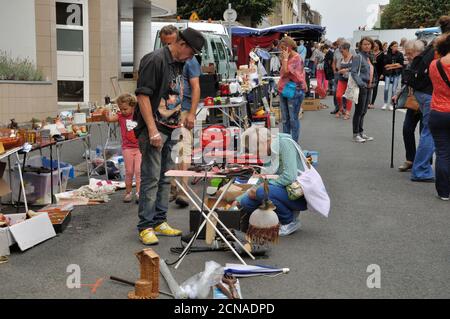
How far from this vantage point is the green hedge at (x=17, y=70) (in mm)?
13672

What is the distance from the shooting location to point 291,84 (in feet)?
35.1

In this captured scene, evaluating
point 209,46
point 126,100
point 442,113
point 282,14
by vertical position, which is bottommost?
point 442,113

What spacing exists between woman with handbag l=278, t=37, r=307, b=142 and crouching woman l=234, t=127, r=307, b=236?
4.52 m

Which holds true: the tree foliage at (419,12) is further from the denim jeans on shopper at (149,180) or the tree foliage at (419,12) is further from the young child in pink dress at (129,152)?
the denim jeans on shopper at (149,180)

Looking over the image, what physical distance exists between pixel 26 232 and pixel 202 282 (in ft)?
6.56

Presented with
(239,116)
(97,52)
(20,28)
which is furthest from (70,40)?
(239,116)

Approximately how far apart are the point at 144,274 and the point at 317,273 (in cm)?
143

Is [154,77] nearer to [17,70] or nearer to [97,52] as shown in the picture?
[17,70]

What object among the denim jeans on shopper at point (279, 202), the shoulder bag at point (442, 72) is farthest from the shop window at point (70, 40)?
the denim jeans on shopper at point (279, 202)

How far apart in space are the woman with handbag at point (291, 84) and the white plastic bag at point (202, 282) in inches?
245

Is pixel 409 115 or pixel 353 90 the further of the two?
pixel 353 90

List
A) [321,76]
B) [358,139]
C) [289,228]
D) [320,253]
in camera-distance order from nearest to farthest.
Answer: [320,253] → [289,228] → [358,139] → [321,76]
